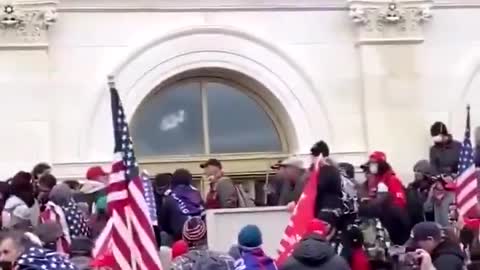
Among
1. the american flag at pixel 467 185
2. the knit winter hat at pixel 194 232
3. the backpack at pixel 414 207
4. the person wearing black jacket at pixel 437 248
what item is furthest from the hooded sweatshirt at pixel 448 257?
the backpack at pixel 414 207

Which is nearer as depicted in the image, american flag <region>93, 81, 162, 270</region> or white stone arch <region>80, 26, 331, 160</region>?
american flag <region>93, 81, 162, 270</region>

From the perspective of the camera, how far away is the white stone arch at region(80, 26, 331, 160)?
17812 millimetres

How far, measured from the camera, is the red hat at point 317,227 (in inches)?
434

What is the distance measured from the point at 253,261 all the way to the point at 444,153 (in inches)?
269

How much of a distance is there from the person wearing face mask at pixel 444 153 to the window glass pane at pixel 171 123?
353 centimetres

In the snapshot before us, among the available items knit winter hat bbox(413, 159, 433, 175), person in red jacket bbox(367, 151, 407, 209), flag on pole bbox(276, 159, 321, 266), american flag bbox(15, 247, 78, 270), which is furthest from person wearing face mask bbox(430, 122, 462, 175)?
american flag bbox(15, 247, 78, 270)

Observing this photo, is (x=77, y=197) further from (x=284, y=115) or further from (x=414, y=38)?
(x=414, y=38)

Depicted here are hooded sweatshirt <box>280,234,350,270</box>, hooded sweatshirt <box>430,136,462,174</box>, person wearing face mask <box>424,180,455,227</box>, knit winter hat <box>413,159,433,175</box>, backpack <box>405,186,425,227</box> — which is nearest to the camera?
hooded sweatshirt <box>280,234,350,270</box>

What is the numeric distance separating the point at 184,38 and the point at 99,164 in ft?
7.55

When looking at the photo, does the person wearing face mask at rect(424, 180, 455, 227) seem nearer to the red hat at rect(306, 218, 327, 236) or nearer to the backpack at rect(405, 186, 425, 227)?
the backpack at rect(405, 186, 425, 227)

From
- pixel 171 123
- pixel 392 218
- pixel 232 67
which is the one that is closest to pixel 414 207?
pixel 392 218

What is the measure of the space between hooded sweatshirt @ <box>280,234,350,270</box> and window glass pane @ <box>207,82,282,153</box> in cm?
847

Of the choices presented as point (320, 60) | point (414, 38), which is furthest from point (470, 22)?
point (320, 60)

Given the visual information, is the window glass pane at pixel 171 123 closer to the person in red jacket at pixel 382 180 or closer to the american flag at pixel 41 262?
the person in red jacket at pixel 382 180
